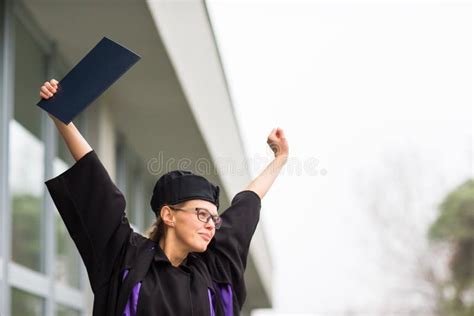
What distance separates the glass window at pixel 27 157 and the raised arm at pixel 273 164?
2.73 m

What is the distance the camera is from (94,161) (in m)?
2.91

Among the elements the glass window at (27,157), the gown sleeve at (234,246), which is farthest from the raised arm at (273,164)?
the glass window at (27,157)

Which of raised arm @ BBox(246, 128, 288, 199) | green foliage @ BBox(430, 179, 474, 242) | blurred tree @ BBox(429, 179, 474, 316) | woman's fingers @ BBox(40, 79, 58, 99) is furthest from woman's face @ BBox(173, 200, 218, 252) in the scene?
green foliage @ BBox(430, 179, 474, 242)

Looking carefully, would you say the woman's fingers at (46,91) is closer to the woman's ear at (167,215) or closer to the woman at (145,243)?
the woman at (145,243)

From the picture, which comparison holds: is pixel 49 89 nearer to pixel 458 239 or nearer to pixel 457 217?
pixel 458 239

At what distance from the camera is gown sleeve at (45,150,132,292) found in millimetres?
2896

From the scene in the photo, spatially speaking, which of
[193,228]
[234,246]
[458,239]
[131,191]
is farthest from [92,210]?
[458,239]

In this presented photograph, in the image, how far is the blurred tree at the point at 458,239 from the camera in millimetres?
29469

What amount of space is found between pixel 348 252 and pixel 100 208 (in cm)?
2735

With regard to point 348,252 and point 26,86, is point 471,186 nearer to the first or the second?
A: point 348,252

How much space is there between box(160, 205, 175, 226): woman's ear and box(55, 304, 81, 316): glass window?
4072 mm

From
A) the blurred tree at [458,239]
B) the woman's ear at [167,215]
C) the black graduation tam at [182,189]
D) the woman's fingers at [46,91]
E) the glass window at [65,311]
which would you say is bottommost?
the blurred tree at [458,239]

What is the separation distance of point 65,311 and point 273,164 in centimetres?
415

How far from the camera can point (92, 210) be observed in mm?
2895
